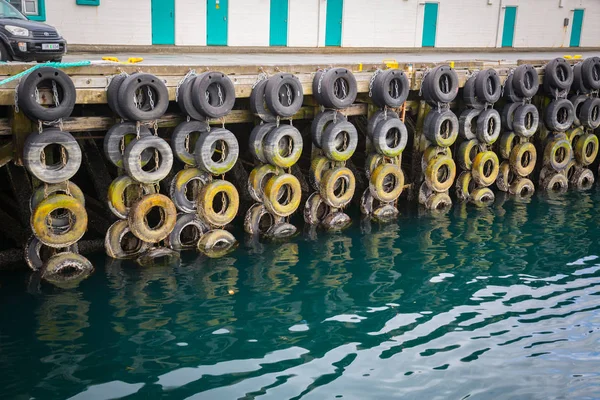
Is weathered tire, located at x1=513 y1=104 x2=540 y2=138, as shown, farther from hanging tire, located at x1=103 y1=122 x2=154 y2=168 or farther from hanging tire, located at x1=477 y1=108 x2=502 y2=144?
hanging tire, located at x1=103 y1=122 x2=154 y2=168

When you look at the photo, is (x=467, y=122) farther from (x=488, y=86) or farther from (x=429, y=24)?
(x=429, y=24)

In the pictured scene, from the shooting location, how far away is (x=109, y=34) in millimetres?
19312

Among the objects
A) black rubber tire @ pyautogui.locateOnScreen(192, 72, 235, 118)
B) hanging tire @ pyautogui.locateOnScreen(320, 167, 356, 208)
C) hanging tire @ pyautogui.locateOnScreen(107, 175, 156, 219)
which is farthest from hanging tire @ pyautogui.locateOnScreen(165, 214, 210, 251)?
hanging tire @ pyautogui.locateOnScreen(320, 167, 356, 208)

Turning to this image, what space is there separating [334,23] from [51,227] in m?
Result: 16.6

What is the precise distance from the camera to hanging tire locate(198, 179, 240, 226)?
1019 cm

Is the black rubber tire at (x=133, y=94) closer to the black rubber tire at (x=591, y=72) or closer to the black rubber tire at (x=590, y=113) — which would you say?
the black rubber tire at (x=591, y=72)

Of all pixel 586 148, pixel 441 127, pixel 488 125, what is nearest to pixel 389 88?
pixel 441 127

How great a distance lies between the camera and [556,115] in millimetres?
14266

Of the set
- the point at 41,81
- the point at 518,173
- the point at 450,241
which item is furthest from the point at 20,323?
the point at 518,173

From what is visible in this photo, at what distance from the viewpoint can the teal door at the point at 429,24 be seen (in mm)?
25625

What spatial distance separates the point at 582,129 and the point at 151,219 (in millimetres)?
9517

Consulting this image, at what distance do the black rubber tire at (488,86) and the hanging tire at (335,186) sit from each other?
3.25 metres

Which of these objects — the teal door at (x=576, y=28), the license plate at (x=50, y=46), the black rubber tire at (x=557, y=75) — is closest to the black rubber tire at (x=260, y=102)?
the license plate at (x=50, y=46)

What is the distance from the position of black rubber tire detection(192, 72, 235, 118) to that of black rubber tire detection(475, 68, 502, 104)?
17.0 ft
